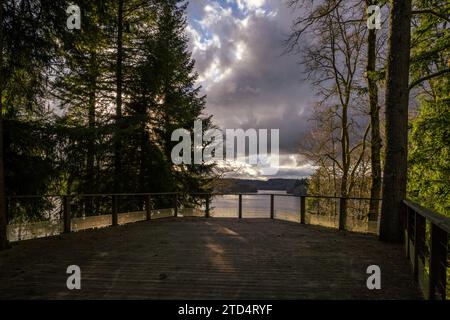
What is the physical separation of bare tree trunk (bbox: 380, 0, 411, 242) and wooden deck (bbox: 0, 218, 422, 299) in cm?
79

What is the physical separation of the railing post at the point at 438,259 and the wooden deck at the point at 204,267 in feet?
2.06

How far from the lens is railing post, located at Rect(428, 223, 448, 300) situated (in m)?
3.34

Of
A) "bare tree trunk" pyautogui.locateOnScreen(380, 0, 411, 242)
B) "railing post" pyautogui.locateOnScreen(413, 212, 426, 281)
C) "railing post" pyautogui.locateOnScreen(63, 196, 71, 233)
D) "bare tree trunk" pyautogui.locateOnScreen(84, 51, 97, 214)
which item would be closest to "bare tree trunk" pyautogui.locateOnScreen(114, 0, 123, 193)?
"bare tree trunk" pyautogui.locateOnScreen(84, 51, 97, 214)

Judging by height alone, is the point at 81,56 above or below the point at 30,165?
above

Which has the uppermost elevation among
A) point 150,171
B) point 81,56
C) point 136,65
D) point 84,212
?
point 136,65

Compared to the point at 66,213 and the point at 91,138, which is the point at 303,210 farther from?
the point at 91,138

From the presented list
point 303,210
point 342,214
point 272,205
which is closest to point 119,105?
point 272,205

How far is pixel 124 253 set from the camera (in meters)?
6.28

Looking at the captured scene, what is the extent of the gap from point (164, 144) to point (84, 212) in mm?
5431

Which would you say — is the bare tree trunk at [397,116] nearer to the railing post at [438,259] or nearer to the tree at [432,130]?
the tree at [432,130]

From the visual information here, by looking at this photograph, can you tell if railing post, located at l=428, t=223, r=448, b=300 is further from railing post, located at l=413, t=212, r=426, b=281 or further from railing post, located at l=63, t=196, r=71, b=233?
railing post, located at l=63, t=196, r=71, b=233
